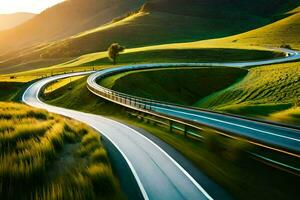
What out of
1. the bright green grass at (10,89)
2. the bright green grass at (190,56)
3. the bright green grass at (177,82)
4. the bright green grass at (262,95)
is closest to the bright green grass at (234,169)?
the bright green grass at (262,95)

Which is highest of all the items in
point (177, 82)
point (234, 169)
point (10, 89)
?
point (234, 169)

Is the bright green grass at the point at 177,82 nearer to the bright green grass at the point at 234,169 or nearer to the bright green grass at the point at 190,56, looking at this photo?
the bright green grass at the point at 234,169

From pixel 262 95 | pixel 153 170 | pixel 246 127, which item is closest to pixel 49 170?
pixel 153 170

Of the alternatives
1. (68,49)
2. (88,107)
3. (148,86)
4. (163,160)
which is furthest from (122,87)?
(68,49)

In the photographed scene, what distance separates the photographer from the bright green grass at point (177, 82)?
172 feet

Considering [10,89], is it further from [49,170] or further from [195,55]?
[49,170]

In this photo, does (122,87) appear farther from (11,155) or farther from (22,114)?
(11,155)

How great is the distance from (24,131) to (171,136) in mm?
9174

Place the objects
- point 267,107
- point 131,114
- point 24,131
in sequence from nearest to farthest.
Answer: point 24,131, point 267,107, point 131,114

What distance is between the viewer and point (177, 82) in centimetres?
5756

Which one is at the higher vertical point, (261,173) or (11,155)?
(11,155)

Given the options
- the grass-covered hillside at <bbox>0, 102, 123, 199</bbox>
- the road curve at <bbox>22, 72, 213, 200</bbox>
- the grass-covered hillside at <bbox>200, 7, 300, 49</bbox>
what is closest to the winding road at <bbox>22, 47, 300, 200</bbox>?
the road curve at <bbox>22, 72, 213, 200</bbox>

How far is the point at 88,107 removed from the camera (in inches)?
1886

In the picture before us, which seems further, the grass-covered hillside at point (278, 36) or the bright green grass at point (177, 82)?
the grass-covered hillside at point (278, 36)
